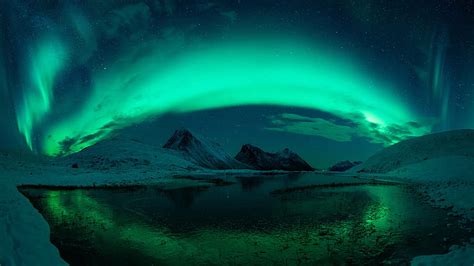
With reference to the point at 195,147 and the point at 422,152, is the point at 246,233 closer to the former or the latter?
the point at 422,152

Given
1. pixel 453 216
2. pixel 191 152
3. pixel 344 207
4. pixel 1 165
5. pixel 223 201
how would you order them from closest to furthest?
pixel 453 216 < pixel 344 207 < pixel 223 201 < pixel 1 165 < pixel 191 152

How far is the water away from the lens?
1041 cm

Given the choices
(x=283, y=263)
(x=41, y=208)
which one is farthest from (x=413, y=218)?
(x=41, y=208)

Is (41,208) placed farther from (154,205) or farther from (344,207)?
(344,207)

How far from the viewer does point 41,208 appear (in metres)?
19.0

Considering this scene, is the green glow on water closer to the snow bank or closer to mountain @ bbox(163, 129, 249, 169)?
the snow bank

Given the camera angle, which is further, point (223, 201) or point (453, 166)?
point (453, 166)

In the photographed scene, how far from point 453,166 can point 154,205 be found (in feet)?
169

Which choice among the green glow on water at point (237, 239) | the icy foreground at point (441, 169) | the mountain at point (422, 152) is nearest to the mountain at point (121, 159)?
the green glow on water at point (237, 239)

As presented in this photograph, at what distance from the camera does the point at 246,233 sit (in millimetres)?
13836

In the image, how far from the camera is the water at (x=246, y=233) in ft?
34.2

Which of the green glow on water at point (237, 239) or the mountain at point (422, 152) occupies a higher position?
the mountain at point (422, 152)

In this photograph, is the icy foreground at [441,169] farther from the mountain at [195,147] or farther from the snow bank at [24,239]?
the mountain at [195,147]

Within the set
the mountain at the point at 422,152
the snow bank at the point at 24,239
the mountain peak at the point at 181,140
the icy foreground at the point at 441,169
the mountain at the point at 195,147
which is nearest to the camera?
the snow bank at the point at 24,239
